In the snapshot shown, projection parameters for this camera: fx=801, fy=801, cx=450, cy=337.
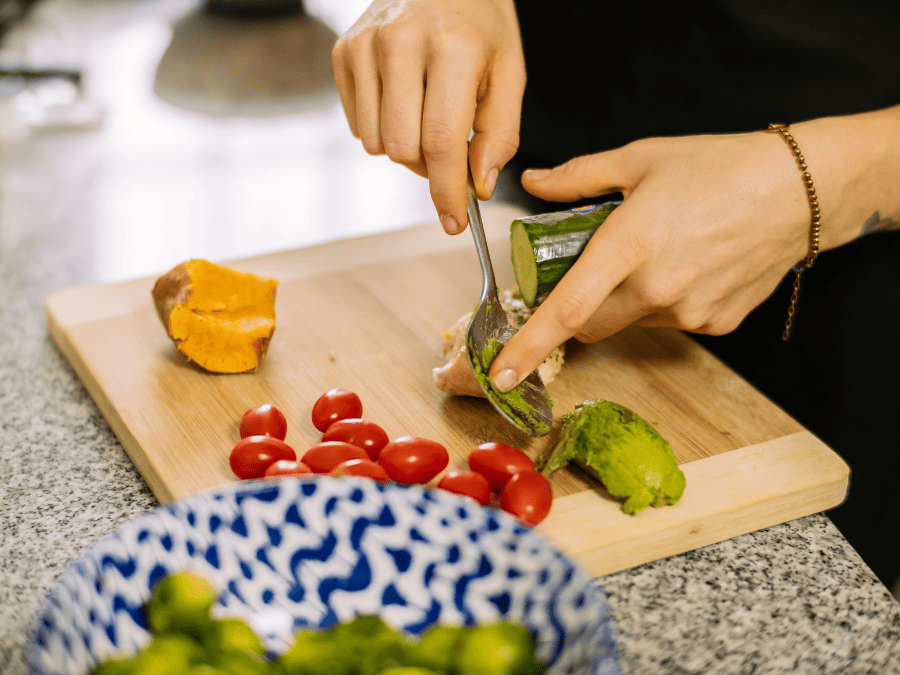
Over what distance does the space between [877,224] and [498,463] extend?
1105 mm

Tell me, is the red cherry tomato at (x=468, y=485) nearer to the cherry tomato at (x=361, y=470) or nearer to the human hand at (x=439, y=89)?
the cherry tomato at (x=361, y=470)

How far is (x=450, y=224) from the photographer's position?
164cm

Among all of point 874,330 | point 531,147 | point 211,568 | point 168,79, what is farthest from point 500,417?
point 168,79

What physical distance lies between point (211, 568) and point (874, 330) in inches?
68.1

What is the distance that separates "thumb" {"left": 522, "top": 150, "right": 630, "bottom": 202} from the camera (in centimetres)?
169

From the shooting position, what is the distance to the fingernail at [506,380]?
1497mm

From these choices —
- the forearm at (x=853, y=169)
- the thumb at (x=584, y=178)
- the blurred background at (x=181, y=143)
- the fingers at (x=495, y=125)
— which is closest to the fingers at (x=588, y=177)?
the thumb at (x=584, y=178)

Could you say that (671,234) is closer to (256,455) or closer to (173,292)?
(256,455)

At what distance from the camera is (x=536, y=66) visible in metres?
2.59

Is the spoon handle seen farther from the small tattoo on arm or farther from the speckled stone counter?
the small tattoo on arm

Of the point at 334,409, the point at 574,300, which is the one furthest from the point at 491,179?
the point at 334,409

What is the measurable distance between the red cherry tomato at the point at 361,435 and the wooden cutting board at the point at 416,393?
0.12 metres

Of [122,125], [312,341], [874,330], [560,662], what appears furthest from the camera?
[122,125]

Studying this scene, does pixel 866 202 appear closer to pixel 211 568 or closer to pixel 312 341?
pixel 312 341
